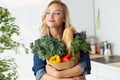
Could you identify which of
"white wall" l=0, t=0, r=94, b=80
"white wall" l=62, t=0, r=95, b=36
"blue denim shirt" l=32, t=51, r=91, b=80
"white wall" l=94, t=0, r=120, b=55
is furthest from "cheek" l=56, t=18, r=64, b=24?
"white wall" l=62, t=0, r=95, b=36

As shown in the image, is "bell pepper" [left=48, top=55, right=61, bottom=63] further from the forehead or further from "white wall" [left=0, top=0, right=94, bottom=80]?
"white wall" [left=0, top=0, right=94, bottom=80]

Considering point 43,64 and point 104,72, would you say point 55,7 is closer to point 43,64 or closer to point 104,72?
point 43,64

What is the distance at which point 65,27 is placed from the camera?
3.96ft

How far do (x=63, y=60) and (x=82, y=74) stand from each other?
15 centimetres

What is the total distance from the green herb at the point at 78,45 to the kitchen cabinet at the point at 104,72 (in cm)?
120

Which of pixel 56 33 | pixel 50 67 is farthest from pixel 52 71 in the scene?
pixel 56 33

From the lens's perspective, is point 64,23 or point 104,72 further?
point 104,72

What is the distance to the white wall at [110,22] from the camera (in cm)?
291

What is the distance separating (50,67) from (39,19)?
1.96 meters

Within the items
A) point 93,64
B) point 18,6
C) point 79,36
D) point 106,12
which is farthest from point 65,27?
point 106,12

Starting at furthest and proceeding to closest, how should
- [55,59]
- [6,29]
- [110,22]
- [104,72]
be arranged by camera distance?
[110,22] < [104,72] < [55,59] < [6,29]

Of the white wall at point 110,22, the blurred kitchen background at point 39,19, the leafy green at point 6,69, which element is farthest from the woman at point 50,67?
the white wall at point 110,22

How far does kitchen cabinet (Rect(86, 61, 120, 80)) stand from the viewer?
2.26 metres

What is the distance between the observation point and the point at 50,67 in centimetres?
108
